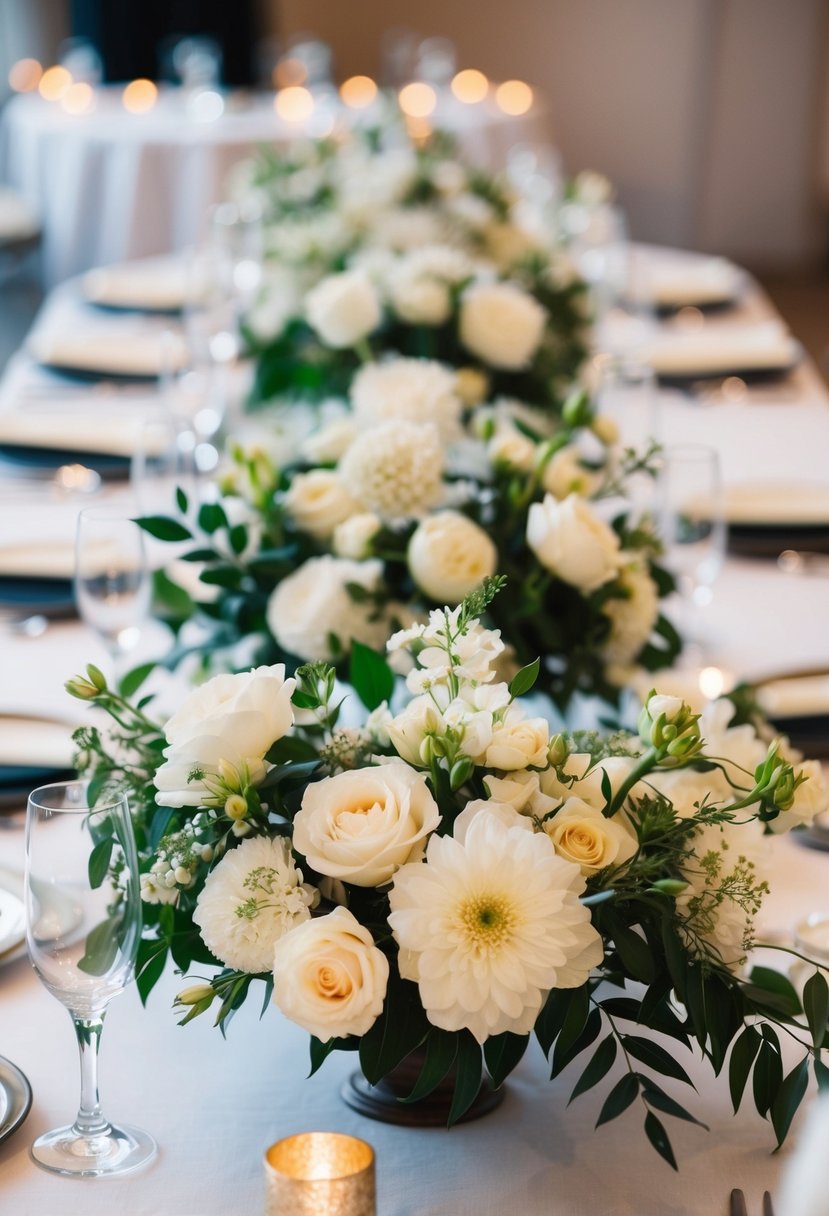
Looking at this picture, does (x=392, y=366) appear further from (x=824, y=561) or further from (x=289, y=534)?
(x=824, y=561)

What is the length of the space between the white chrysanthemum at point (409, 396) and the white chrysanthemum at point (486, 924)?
944mm

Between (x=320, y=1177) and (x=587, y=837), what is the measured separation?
0.25 meters

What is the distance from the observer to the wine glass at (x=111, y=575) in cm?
152

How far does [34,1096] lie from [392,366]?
1067 mm


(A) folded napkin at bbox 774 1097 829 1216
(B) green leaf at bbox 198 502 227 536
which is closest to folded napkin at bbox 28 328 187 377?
(B) green leaf at bbox 198 502 227 536

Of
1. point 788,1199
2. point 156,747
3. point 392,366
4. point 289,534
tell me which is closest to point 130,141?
point 392,366

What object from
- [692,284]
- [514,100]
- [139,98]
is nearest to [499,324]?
[692,284]

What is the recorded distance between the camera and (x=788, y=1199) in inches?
22.9

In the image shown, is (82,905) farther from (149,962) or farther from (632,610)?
(632,610)

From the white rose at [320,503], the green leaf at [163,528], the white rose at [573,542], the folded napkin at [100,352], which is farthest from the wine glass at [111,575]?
the folded napkin at [100,352]

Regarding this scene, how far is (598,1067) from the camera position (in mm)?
898

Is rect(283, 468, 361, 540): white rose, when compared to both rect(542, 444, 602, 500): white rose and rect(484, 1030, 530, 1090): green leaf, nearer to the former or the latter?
rect(542, 444, 602, 500): white rose

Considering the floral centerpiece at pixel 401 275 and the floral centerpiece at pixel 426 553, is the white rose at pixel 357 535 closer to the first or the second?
the floral centerpiece at pixel 426 553

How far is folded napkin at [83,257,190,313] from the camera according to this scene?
354 centimetres
